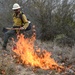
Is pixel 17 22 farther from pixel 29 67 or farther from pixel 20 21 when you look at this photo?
pixel 29 67

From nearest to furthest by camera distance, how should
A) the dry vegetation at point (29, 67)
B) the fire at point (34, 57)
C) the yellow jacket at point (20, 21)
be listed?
the dry vegetation at point (29, 67) → the fire at point (34, 57) → the yellow jacket at point (20, 21)

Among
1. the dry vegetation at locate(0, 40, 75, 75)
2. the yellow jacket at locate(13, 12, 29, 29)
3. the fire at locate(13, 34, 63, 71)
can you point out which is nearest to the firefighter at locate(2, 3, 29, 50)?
the yellow jacket at locate(13, 12, 29, 29)

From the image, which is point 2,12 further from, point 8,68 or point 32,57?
point 8,68

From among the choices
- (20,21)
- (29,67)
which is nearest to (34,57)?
(29,67)

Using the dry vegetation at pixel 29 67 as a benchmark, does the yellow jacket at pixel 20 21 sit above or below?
above

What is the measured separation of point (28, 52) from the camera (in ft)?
38.4

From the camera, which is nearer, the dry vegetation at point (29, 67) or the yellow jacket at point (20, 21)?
the dry vegetation at point (29, 67)

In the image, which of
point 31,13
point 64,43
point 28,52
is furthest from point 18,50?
point 31,13

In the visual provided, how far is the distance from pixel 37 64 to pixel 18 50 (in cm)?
138

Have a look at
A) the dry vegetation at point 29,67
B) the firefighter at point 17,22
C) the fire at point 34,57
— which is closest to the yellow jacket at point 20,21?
the firefighter at point 17,22

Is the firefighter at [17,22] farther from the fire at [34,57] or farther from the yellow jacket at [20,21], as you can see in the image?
the fire at [34,57]

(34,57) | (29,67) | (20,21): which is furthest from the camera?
(20,21)

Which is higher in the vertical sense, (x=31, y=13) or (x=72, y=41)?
(x=31, y=13)

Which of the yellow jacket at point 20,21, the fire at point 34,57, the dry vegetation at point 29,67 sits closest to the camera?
the dry vegetation at point 29,67
